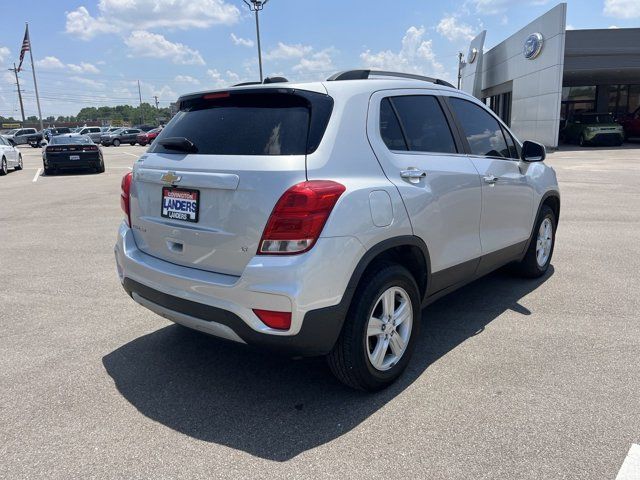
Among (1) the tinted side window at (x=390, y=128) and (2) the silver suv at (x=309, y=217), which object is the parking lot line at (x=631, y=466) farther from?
(1) the tinted side window at (x=390, y=128)

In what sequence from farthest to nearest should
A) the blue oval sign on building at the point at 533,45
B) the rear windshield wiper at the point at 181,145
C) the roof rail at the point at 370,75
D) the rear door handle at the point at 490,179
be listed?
the blue oval sign on building at the point at 533,45, the rear door handle at the point at 490,179, the roof rail at the point at 370,75, the rear windshield wiper at the point at 181,145

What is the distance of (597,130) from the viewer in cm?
2722

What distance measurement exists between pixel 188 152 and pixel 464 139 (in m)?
2.09

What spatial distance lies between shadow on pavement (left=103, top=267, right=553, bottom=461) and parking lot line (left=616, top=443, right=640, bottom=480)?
1222mm

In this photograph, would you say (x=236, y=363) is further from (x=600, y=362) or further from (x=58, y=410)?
(x=600, y=362)

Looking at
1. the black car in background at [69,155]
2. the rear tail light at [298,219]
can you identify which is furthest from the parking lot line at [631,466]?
the black car in background at [69,155]

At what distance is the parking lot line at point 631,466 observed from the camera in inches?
96.2

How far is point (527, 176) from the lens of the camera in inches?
190

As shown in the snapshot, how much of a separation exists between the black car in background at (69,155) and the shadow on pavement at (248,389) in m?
16.2

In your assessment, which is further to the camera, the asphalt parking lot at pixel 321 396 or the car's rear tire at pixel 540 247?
the car's rear tire at pixel 540 247

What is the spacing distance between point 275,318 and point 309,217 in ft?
1.80

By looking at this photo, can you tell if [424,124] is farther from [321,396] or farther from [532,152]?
[321,396]

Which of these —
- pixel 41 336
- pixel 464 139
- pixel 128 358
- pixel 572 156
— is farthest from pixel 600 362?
pixel 572 156

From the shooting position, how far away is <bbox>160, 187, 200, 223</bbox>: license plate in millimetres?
3012
